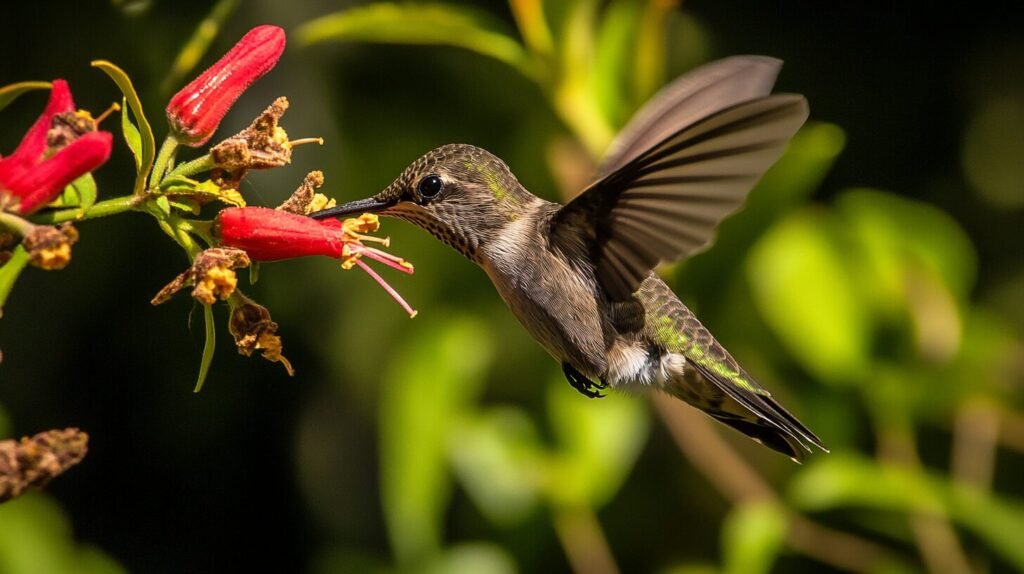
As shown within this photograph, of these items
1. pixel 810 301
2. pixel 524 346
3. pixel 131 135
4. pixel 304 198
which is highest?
pixel 131 135

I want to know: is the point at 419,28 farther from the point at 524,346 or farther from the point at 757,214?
the point at 524,346

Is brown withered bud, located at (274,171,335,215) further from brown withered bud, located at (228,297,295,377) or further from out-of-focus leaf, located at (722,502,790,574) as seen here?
out-of-focus leaf, located at (722,502,790,574)

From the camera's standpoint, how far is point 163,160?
5.06 ft

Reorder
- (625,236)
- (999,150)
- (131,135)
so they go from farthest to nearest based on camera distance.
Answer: (999,150), (625,236), (131,135)

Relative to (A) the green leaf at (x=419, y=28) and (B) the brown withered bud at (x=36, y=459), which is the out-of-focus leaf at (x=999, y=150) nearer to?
(A) the green leaf at (x=419, y=28)

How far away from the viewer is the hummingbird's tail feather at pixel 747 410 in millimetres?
2102

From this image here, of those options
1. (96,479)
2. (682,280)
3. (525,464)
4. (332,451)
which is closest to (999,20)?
(682,280)

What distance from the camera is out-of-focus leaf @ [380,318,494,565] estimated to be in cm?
284

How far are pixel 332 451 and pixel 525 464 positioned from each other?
2.51 feet

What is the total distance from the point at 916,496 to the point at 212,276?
1838mm

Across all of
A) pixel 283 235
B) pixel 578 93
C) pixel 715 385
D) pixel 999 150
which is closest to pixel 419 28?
pixel 578 93

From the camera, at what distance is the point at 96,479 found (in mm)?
3268

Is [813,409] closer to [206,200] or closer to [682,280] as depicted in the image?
[682,280]

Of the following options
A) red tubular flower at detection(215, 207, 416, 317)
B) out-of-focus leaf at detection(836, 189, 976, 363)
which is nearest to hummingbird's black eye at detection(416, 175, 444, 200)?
red tubular flower at detection(215, 207, 416, 317)
